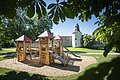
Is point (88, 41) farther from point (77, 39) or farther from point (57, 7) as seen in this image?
point (57, 7)

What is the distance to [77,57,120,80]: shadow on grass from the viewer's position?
0.85 meters

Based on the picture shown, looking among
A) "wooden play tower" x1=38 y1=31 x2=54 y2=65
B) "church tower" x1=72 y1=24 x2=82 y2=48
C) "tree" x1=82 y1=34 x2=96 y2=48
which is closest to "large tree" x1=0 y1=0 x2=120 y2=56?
"wooden play tower" x1=38 y1=31 x2=54 y2=65

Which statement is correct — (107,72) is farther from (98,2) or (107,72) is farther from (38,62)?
(38,62)

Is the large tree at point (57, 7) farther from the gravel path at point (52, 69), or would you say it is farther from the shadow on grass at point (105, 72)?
the gravel path at point (52, 69)

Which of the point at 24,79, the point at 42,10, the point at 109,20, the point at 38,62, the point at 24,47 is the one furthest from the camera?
the point at 24,47

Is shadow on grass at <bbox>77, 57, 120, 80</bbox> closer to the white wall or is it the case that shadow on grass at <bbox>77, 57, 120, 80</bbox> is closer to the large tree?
the large tree

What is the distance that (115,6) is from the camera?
1.82 meters

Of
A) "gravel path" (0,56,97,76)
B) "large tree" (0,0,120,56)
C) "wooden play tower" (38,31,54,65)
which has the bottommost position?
"gravel path" (0,56,97,76)

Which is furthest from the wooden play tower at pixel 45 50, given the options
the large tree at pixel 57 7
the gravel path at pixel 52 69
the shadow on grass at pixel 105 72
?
the shadow on grass at pixel 105 72

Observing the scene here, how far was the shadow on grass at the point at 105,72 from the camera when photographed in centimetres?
85

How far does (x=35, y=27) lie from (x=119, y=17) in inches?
2383

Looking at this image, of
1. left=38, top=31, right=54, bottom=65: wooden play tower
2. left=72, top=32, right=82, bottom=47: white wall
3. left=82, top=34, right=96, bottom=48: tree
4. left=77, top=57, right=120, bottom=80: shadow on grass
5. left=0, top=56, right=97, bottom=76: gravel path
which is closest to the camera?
left=77, top=57, right=120, bottom=80: shadow on grass

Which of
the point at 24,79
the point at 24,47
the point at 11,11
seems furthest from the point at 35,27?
the point at 11,11

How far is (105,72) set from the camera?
87 centimetres
